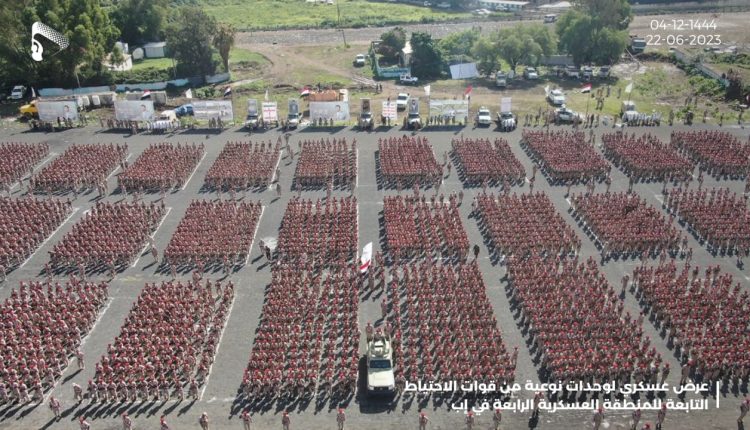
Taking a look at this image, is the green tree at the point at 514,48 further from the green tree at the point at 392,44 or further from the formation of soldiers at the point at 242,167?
the formation of soldiers at the point at 242,167

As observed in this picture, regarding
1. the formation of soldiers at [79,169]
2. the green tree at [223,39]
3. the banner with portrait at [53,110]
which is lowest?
the formation of soldiers at [79,169]

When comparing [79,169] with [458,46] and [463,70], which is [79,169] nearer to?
[463,70]

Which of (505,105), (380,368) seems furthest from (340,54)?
(380,368)

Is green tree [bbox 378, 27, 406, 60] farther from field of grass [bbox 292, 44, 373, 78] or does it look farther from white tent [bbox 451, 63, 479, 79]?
white tent [bbox 451, 63, 479, 79]

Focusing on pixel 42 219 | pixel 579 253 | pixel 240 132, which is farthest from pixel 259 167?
pixel 579 253

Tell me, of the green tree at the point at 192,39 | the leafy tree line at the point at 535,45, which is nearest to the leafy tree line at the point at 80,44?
the green tree at the point at 192,39

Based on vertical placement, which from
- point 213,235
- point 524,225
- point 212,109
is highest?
point 212,109
